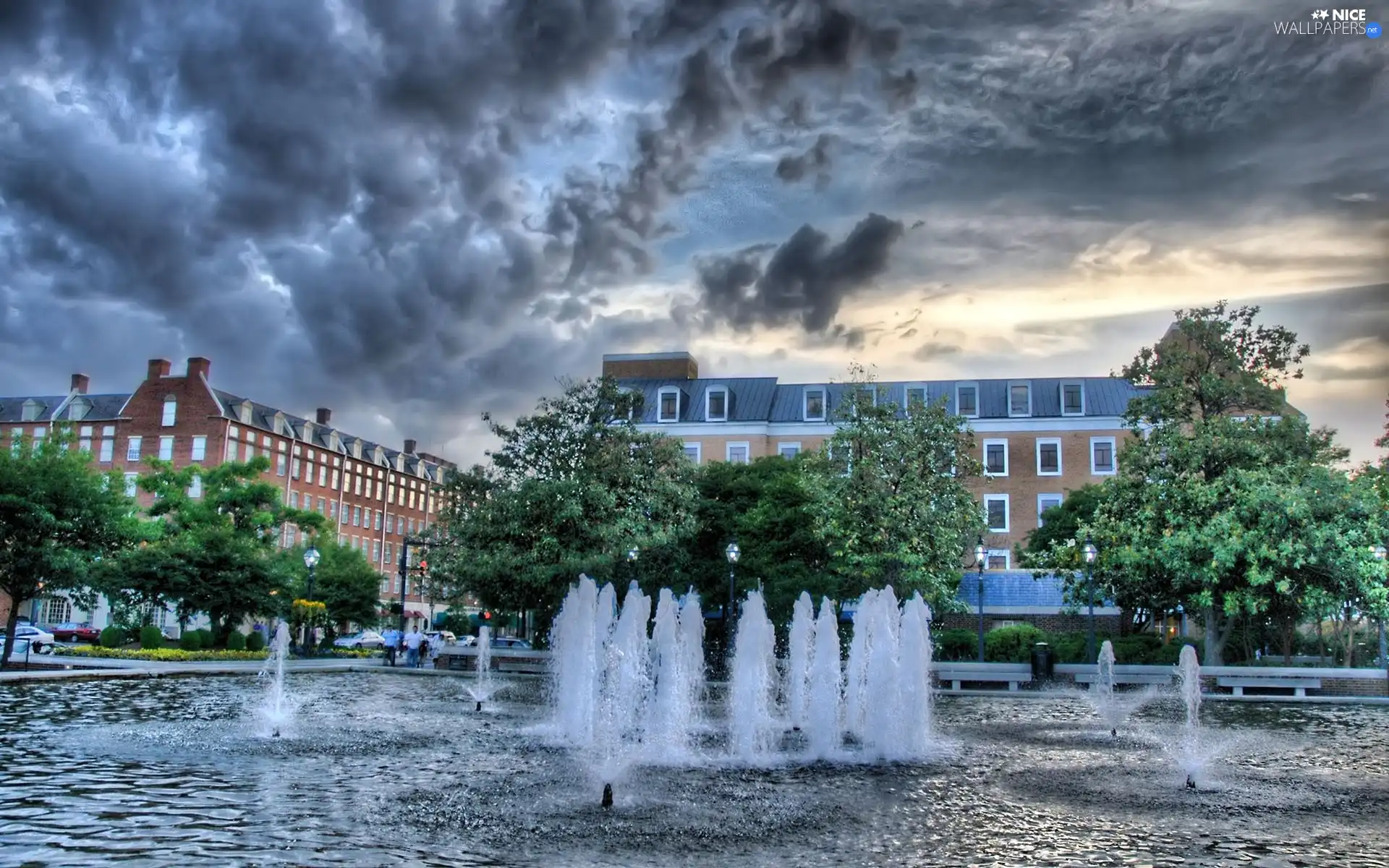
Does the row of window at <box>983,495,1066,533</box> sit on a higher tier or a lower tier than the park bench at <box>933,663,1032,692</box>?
higher

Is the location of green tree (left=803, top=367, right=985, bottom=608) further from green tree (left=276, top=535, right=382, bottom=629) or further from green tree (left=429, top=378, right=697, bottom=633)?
green tree (left=276, top=535, right=382, bottom=629)

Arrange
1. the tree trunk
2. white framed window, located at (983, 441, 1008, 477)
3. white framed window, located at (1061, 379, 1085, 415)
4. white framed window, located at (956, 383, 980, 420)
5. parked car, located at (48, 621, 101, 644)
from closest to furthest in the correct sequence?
the tree trunk → white framed window, located at (983, 441, 1008, 477) → white framed window, located at (1061, 379, 1085, 415) → white framed window, located at (956, 383, 980, 420) → parked car, located at (48, 621, 101, 644)

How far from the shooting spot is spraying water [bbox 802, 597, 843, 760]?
15992 mm

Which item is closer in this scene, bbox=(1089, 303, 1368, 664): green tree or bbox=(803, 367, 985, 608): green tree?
bbox=(1089, 303, 1368, 664): green tree

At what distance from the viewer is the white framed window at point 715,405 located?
58.7 meters

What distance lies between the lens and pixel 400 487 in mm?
104062

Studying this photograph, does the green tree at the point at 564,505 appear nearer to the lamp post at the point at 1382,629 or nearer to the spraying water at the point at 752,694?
the spraying water at the point at 752,694

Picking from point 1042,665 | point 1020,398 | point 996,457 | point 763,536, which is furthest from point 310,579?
point 1020,398

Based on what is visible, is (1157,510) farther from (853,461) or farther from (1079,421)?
(1079,421)

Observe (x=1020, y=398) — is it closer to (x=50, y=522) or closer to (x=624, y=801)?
(x=50, y=522)

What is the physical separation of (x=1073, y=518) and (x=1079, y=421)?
9196mm

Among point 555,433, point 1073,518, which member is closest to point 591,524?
point 555,433

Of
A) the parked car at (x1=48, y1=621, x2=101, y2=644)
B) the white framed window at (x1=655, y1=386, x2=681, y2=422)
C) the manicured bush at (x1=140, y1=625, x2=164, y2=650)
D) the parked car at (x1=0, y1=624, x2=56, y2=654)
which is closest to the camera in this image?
the manicured bush at (x1=140, y1=625, x2=164, y2=650)

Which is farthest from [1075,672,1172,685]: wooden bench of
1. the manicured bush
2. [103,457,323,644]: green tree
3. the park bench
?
the manicured bush
